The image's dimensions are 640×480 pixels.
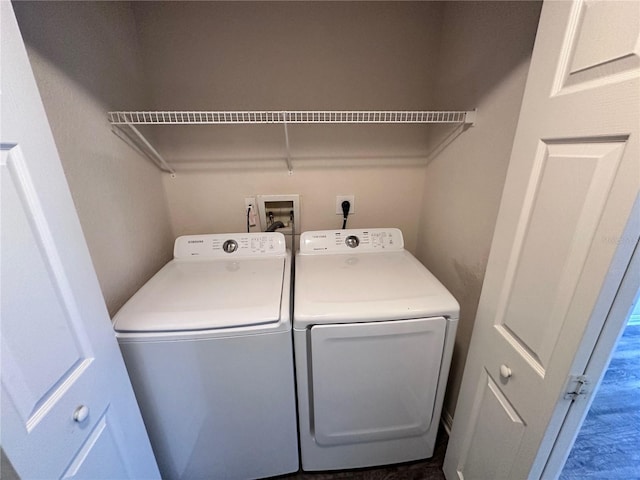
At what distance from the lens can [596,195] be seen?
57 cm

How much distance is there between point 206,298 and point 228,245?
1.48 ft

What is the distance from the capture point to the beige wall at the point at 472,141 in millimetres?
981

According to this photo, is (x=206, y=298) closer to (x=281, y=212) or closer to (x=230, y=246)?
(x=230, y=246)

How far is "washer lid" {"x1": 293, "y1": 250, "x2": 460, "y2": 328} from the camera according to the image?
101cm

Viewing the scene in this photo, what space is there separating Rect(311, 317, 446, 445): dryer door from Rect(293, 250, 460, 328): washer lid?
0.14 ft

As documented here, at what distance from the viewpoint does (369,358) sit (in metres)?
1.09

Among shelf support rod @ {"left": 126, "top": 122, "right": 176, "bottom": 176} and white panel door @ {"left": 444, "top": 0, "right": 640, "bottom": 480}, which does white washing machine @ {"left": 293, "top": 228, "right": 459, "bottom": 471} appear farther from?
shelf support rod @ {"left": 126, "top": 122, "right": 176, "bottom": 176}

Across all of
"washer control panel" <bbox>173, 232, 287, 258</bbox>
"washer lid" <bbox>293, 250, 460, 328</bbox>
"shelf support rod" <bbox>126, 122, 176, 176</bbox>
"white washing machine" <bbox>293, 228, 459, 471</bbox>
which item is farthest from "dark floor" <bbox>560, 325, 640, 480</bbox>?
"shelf support rod" <bbox>126, 122, 176, 176</bbox>

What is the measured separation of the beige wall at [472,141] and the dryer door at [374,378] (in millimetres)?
Result: 347

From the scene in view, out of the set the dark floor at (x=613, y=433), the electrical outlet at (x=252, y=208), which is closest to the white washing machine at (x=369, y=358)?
the electrical outlet at (x=252, y=208)

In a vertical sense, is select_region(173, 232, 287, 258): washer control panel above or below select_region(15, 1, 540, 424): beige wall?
below

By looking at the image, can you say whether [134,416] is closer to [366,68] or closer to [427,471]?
[427,471]

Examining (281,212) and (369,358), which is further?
(281,212)

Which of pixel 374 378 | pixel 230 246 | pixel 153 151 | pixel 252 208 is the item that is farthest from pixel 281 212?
pixel 374 378
